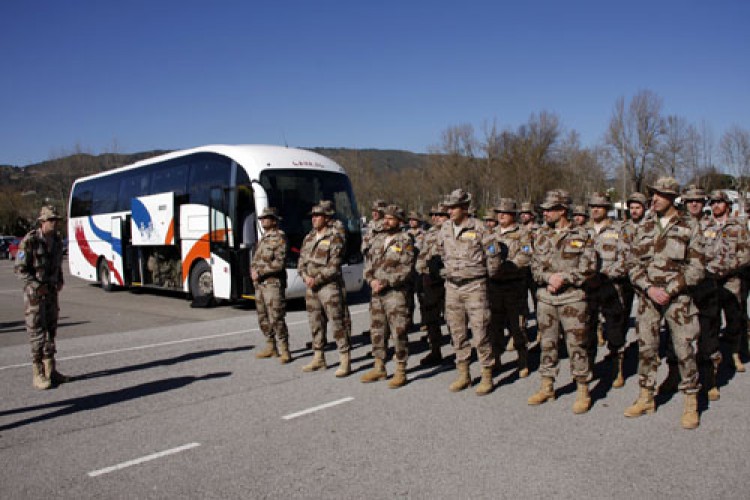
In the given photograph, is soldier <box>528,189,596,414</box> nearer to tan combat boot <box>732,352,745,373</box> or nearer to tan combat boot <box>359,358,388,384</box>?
tan combat boot <box>359,358,388,384</box>

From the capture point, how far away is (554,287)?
5320mm

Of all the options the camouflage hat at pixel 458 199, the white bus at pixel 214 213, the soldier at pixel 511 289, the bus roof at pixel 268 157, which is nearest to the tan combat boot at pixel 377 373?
the soldier at pixel 511 289

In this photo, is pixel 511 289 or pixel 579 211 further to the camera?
pixel 579 211

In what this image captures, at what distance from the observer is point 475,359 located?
733cm

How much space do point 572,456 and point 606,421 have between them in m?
0.90

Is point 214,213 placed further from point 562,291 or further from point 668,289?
point 668,289

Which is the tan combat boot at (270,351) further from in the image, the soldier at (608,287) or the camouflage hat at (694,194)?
the camouflage hat at (694,194)

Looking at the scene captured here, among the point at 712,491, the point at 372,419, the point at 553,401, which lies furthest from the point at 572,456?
the point at 372,419

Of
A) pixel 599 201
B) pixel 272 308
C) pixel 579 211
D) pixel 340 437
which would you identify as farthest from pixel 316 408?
pixel 579 211

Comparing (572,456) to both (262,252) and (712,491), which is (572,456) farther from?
(262,252)

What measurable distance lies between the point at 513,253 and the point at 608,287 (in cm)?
113

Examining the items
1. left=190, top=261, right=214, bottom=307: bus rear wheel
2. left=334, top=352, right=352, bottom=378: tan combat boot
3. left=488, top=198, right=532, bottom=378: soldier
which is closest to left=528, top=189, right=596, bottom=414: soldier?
left=488, top=198, right=532, bottom=378: soldier

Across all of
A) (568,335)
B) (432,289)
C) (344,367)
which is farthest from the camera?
(432,289)

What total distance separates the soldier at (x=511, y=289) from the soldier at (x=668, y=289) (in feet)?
5.08
